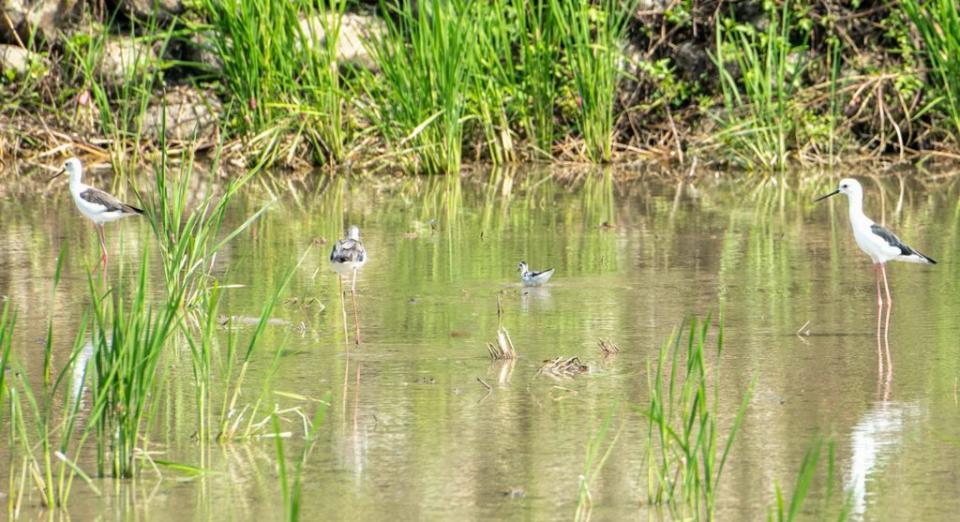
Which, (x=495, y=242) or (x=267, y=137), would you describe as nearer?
(x=495, y=242)

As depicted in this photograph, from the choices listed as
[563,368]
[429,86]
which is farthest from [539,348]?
[429,86]

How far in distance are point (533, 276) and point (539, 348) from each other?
1.76 meters

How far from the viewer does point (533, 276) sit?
9133 mm

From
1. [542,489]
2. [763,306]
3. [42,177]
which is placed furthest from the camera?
[42,177]

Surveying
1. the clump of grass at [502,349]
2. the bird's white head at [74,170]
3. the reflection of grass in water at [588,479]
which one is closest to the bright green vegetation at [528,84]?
the bird's white head at [74,170]

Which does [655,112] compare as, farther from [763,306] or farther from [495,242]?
[763,306]

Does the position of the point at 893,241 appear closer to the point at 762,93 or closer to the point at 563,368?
the point at 563,368

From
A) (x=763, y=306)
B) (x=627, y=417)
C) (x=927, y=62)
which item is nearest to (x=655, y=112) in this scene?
(x=927, y=62)

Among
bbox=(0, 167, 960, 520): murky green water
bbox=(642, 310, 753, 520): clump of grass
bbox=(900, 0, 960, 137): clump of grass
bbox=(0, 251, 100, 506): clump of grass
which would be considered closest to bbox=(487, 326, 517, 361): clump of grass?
bbox=(0, 167, 960, 520): murky green water

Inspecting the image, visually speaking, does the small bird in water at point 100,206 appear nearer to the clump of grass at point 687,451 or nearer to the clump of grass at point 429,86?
the clump of grass at point 429,86

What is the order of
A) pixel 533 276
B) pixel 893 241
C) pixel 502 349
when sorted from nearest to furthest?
pixel 502 349 → pixel 893 241 → pixel 533 276

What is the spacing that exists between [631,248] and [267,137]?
6.08m

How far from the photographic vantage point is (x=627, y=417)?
20.0ft

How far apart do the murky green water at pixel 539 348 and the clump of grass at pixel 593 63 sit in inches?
93.9
